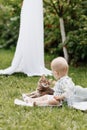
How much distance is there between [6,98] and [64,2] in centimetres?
426

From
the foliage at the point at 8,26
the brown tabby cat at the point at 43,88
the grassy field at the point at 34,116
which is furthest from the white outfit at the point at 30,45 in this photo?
the foliage at the point at 8,26

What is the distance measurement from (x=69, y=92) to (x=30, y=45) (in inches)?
110

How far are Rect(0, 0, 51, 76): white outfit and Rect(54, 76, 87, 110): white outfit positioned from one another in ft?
8.34

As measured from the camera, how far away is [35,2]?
26.2 feet

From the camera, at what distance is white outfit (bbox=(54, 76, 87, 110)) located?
5.45 m

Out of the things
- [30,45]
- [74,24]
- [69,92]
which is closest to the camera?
[69,92]

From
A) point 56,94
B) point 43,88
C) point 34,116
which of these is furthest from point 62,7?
point 34,116

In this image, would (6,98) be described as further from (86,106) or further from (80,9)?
(80,9)

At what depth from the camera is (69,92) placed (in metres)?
5.45

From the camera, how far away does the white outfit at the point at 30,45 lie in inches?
318

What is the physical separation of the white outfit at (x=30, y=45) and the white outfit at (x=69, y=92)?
2.54 metres

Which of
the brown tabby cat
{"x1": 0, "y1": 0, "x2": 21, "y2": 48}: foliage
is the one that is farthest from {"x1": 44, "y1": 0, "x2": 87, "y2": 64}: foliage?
the brown tabby cat

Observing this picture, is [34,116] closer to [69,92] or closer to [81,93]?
[69,92]

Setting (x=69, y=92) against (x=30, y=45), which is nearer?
(x=69, y=92)
